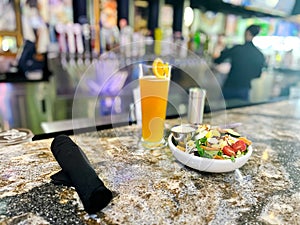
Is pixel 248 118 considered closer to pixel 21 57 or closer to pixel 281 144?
pixel 281 144

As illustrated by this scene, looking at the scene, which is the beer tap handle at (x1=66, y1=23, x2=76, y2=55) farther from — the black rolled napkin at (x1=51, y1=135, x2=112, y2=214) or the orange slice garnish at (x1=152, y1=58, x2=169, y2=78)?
the black rolled napkin at (x1=51, y1=135, x2=112, y2=214)

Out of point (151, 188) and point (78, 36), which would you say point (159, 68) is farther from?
point (78, 36)

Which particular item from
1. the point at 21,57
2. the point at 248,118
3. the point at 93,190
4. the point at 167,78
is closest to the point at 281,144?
the point at 248,118

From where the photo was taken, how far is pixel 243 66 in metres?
2.44

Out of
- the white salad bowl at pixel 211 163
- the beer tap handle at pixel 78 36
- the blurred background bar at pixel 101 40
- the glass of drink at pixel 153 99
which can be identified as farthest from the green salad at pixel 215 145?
the beer tap handle at pixel 78 36

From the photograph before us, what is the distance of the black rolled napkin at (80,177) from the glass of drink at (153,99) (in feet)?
1.01

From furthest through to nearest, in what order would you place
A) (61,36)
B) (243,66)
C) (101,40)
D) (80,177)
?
(101,40), (61,36), (243,66), (80,177)

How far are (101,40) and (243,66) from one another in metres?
1.62

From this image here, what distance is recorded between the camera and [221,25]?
3113 millimetres

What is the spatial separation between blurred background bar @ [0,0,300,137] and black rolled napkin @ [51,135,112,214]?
1.59 metres

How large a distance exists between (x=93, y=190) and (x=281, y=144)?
2.60 feet

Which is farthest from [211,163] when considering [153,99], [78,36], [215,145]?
[78,36]

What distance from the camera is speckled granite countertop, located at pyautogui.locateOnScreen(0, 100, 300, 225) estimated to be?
1.68 ft

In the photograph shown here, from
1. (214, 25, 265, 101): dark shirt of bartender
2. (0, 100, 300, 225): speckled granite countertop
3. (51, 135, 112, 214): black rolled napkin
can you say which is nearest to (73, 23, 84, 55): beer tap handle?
(214, 25, 265, 101): dark shirt of bartender
